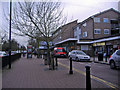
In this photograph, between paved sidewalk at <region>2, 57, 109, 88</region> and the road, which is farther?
the road

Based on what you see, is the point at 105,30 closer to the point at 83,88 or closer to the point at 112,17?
the point at 112,17

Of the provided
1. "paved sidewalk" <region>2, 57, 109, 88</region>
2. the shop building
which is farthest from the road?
the shop building

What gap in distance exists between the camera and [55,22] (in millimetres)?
11930

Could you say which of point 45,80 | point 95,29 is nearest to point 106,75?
point 45,80

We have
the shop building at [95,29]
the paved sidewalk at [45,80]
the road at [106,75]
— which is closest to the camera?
the paved sidewalk at [45,80]

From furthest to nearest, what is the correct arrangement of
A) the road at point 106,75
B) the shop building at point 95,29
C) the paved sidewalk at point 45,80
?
the shop building at point 95,29 < the road at point 106,75 < the paved sidewalk at point 45,80

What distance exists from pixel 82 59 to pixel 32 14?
10.2 meters

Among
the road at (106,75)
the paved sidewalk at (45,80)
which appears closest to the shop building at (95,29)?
the road at (106,75)

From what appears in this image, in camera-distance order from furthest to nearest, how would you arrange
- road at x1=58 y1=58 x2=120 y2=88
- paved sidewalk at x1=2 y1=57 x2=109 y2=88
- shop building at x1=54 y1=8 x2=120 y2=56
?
shop building at x1=54 y1=8 x2=120 y2=56 → road at x1=58 y1=58 x2=120 y2=88 → paved sidewalk at x1=2 y1=57 x2=109 y2=88

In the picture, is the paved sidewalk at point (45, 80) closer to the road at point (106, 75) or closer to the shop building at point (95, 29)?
the road at point (106, 75)

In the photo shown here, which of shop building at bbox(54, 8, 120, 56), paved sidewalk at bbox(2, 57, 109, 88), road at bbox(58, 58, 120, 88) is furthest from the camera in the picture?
shop building at bbox(54, 8, 120, 56)

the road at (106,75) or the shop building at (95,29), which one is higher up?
the shop building at (95,29)

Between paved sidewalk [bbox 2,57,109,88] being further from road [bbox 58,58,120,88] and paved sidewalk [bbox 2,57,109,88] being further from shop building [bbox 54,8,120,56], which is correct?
shop building [bbox 54,8,120,56]

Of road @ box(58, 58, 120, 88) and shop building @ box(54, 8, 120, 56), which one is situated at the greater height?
shop building @ box(54, 8, 120, 56)
